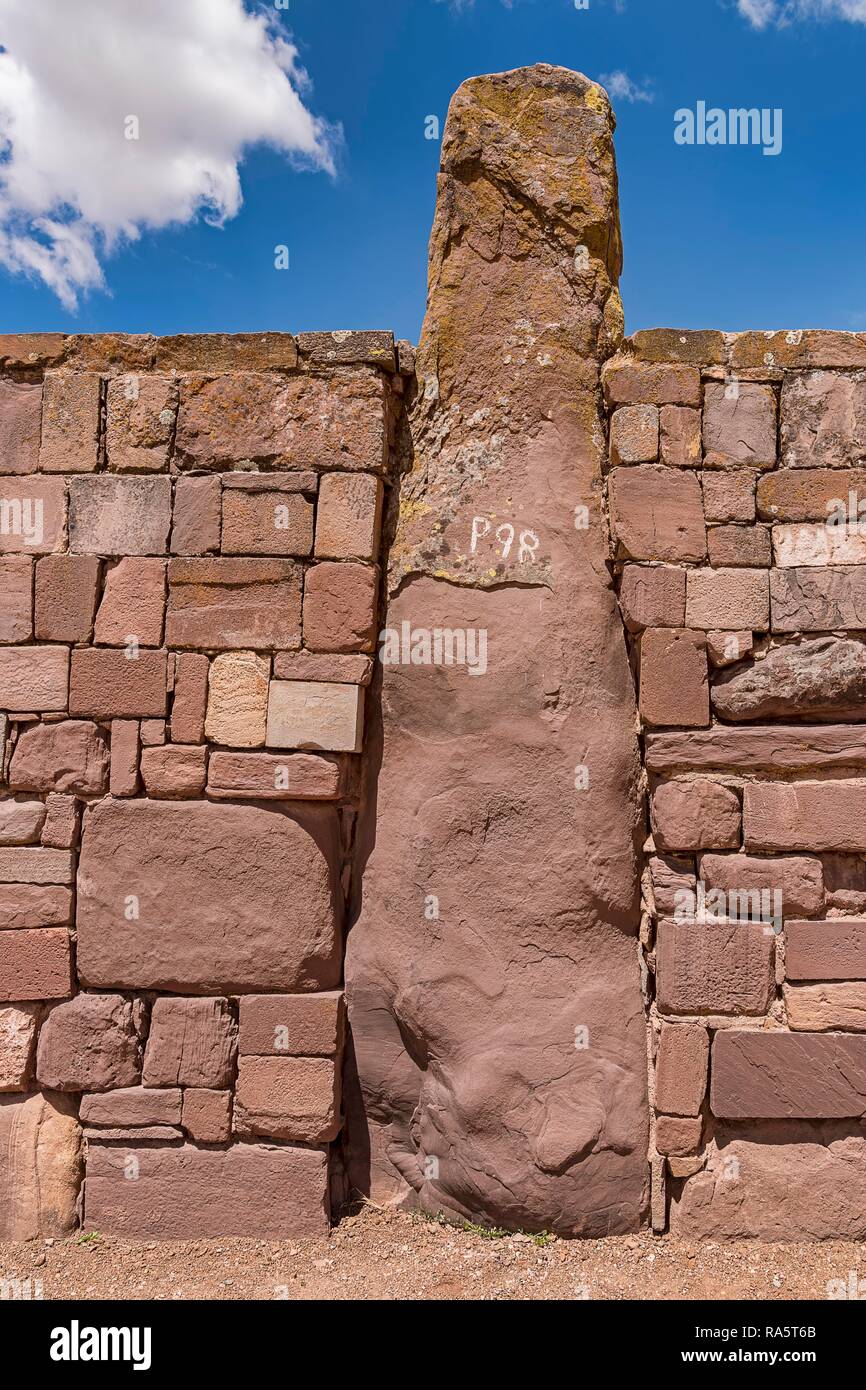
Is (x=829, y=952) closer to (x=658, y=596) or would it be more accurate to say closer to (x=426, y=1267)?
(x=658, y=596)

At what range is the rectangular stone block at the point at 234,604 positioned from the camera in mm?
3945

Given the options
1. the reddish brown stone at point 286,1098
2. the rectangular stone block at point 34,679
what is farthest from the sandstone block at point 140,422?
the reddish brown stone at point 286,1098

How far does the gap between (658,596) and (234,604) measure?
1.80 meters

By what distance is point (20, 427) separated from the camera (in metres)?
4.12

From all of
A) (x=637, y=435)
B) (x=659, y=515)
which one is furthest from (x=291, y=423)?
(x=659, y=515)

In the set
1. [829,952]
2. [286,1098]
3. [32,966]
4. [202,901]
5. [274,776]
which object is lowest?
[286,1098]

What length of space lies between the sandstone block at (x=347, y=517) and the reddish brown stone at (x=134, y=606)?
725 millimetres

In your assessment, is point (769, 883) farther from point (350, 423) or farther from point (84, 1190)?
point (84, 1190)

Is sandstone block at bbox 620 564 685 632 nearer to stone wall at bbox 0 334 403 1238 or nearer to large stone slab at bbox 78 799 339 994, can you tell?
stone wall at bbox 0 334 403 1238

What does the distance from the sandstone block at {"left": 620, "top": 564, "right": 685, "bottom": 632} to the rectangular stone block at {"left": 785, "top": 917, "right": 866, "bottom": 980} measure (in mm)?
1376

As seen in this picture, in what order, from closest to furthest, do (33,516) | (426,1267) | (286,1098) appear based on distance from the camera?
(426,1267) < (286,1098) < (33,516)

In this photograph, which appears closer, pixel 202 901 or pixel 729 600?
pixel 729 600

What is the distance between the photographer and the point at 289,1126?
386cm

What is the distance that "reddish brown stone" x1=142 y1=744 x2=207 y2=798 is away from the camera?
12.9ft
